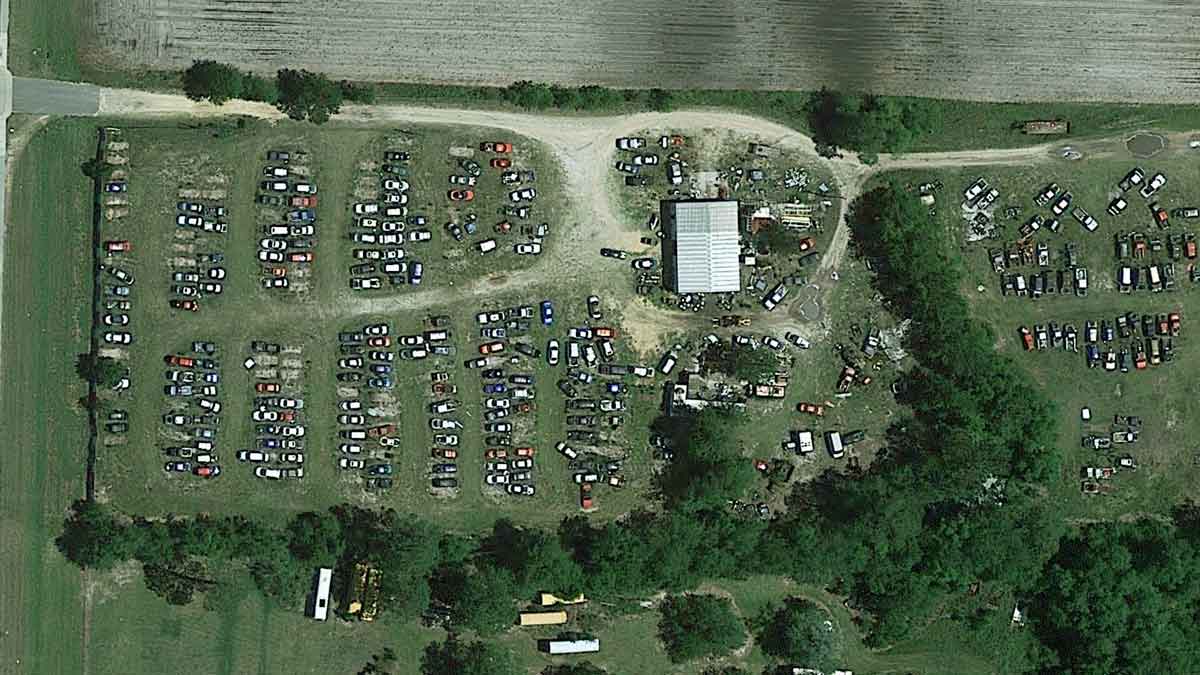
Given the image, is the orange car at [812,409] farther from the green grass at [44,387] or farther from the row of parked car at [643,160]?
the green grass at [44,387]

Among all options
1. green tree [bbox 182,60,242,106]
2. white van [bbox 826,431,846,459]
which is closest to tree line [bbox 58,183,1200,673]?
white van [bbox 826,431,846,459]

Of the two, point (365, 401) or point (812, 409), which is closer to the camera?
point (365, 401)

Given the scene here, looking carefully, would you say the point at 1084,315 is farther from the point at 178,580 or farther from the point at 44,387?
the point at 44,387

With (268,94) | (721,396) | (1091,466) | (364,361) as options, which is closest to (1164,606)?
(1091,466)

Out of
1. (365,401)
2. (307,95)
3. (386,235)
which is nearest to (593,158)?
(386,235)

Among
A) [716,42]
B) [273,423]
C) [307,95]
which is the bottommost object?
[273,423]

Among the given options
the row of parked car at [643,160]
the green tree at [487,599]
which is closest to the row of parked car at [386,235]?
the row of parked car at [643,160]
